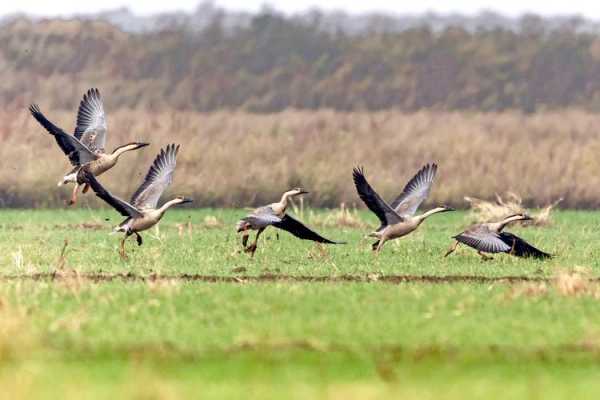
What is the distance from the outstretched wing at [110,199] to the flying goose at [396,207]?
1995mm

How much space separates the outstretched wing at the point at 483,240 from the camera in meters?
16.1

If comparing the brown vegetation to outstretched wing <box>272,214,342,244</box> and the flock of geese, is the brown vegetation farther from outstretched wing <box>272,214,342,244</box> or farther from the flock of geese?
outstretched wing <box>272,214,342,244</box>

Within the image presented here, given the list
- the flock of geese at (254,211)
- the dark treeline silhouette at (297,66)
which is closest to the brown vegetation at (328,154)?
the dark treeline silhouette at (297,66)

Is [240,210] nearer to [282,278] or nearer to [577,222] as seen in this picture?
[577,222]

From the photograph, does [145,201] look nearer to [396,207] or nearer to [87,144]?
[87,144]

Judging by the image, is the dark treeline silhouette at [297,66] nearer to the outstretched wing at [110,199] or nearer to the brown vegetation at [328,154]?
the brown vegetation at [328,154]

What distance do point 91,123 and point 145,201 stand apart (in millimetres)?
1425

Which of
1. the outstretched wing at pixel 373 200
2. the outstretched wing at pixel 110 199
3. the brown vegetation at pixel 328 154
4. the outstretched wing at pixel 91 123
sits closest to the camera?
the outstretched wing at pixel 110 199

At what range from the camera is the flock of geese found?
1628 cm

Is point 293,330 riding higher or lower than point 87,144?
lower

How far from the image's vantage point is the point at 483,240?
647 inches

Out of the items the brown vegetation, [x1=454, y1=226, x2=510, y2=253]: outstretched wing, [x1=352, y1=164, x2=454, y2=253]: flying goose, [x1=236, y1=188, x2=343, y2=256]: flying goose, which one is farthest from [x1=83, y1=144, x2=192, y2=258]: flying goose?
the brown vegetation

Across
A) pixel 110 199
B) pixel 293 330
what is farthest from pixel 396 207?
pixel 293 330

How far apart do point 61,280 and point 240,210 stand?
12331mm
